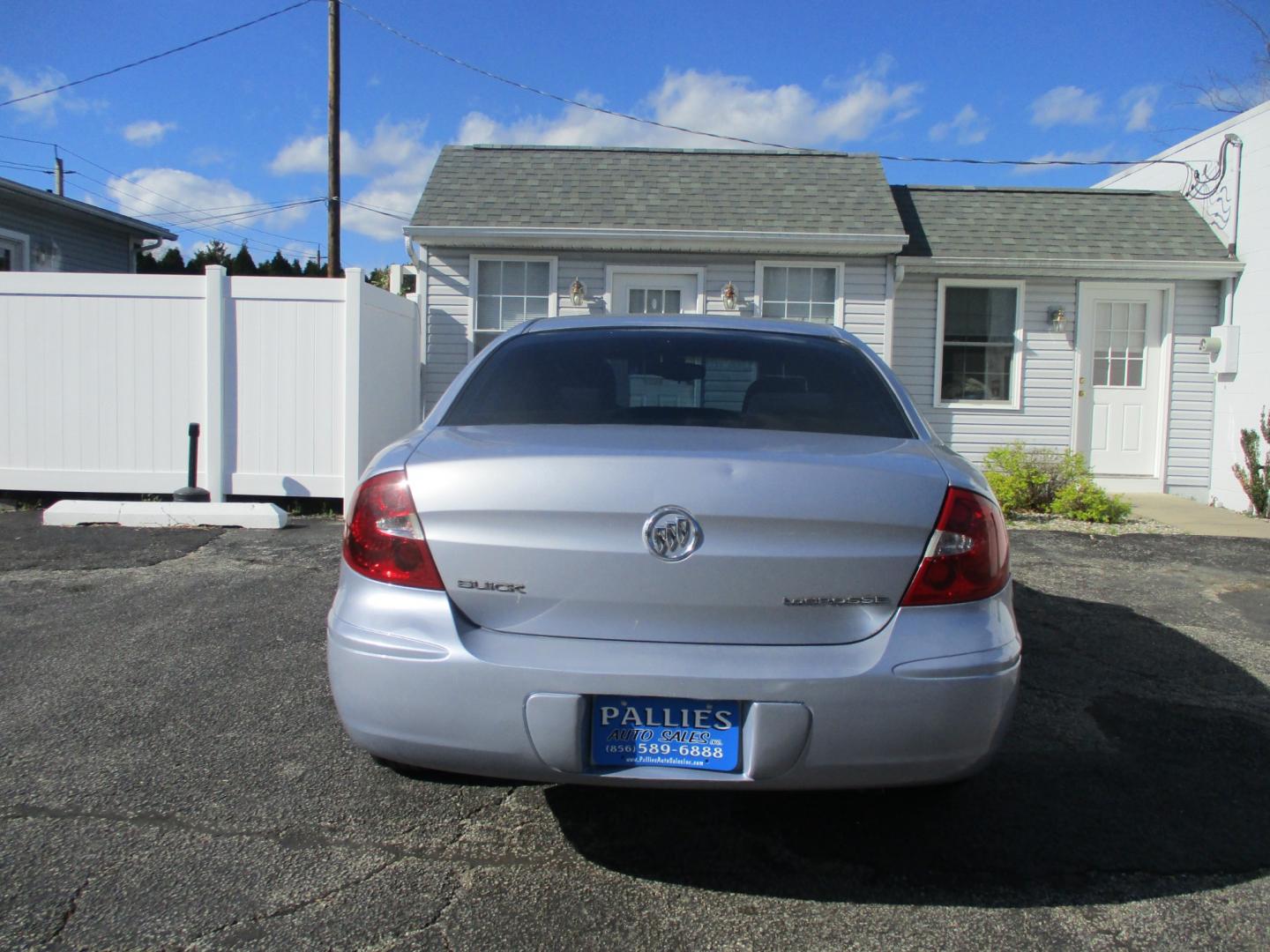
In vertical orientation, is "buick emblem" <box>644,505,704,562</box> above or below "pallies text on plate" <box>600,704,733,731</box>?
above

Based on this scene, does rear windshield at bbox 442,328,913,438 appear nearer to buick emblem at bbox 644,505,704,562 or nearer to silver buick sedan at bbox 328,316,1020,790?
silver buick sedan at bbox 328,316,1020,790

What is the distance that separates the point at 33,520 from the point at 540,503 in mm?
7273

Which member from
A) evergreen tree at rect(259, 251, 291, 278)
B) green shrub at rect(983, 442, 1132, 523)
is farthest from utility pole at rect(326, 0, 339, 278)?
evergreen tree at rect(259, 251, 291, 278)

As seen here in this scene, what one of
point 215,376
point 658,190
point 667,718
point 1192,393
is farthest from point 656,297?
point 667,718

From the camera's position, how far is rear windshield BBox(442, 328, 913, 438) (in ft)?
9.09

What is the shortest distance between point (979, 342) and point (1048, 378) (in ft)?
2.88

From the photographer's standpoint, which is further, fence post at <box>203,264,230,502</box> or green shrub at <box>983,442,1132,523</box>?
green shrub at <box>983,442,1132,523</box>

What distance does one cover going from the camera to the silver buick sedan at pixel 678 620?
204cm

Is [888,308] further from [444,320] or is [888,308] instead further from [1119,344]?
[444,320]

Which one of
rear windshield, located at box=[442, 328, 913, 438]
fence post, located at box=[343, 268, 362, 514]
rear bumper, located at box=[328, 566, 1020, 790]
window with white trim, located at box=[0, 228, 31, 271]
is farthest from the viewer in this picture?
window with white trim, located at box=[0, 228, 31, 271]

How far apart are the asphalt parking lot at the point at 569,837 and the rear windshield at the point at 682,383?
110 cm

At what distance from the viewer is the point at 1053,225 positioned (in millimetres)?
10664

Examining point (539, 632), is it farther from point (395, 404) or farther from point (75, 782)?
point (395, 404)

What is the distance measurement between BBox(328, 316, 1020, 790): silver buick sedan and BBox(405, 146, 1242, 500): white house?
8.06 meters
